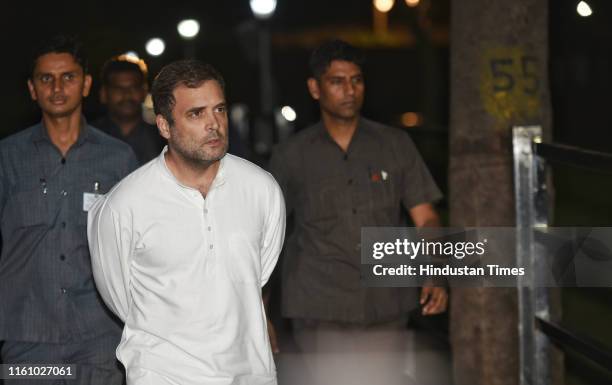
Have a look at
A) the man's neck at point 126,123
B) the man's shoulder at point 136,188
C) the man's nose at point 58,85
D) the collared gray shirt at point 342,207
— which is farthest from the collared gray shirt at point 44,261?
the man's neck at point 126,123

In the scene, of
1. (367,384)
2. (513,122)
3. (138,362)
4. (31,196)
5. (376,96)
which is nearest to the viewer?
(138,362)

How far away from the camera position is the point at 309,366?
640 centimetres

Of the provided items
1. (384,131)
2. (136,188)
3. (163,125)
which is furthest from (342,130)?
(136,188)

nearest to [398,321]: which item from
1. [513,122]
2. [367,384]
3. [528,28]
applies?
[367,384]

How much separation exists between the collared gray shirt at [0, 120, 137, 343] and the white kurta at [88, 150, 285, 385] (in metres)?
0.78

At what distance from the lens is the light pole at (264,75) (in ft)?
57.3

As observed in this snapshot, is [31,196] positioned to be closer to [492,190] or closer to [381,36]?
[492,190]

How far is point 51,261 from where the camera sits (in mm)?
5348

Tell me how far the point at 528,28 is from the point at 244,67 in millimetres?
48091

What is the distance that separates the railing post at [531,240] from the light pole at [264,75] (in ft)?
34.6

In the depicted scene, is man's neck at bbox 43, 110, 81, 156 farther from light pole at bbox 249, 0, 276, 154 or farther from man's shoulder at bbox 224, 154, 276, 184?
light pole at bbox 249, 0, 276, 154

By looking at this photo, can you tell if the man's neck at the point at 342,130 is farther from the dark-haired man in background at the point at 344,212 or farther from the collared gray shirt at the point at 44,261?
the collared gray shirt at the point at 44,261

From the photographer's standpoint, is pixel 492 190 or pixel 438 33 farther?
pixel 438 33

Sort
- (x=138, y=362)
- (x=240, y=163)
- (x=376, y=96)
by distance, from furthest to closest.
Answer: (x=376, y=96) < (x=240, y=163) < (x=138, y=362)
